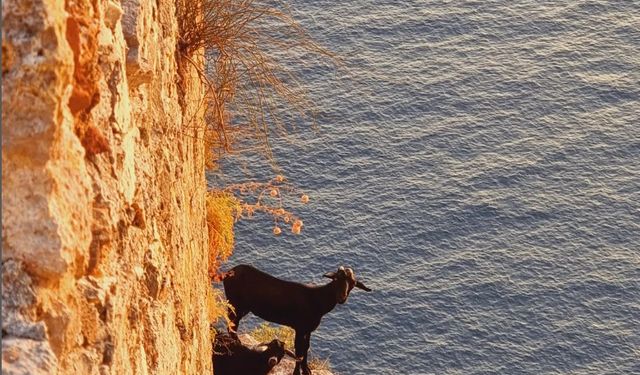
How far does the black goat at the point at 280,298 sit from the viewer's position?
68.6 ft

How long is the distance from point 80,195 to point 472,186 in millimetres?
42727

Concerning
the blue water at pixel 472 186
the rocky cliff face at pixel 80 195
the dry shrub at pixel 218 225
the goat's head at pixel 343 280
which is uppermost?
the rocky cliff face at pixel 80 195

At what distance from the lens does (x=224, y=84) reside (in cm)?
995

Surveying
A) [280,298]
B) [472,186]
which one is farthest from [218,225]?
[472,186]

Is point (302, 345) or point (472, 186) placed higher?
point (302, 345)

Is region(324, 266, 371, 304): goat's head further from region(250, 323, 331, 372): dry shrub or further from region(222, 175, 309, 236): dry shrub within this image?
region(250, 323, 331, 372): dry shrub

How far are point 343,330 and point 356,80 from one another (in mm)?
15516

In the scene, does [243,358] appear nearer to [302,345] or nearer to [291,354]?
[291,354]

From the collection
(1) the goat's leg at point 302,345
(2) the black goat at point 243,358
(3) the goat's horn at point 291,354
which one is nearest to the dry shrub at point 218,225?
(2) the black goat at point 243,358

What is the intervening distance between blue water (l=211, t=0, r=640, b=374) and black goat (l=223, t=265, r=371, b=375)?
13.3 meters

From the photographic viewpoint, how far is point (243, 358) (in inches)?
768

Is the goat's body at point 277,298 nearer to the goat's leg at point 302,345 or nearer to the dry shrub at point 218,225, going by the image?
the goat's leg at point 302,345

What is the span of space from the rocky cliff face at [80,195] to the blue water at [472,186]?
28618 mm

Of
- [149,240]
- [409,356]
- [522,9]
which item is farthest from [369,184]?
[149,240]
